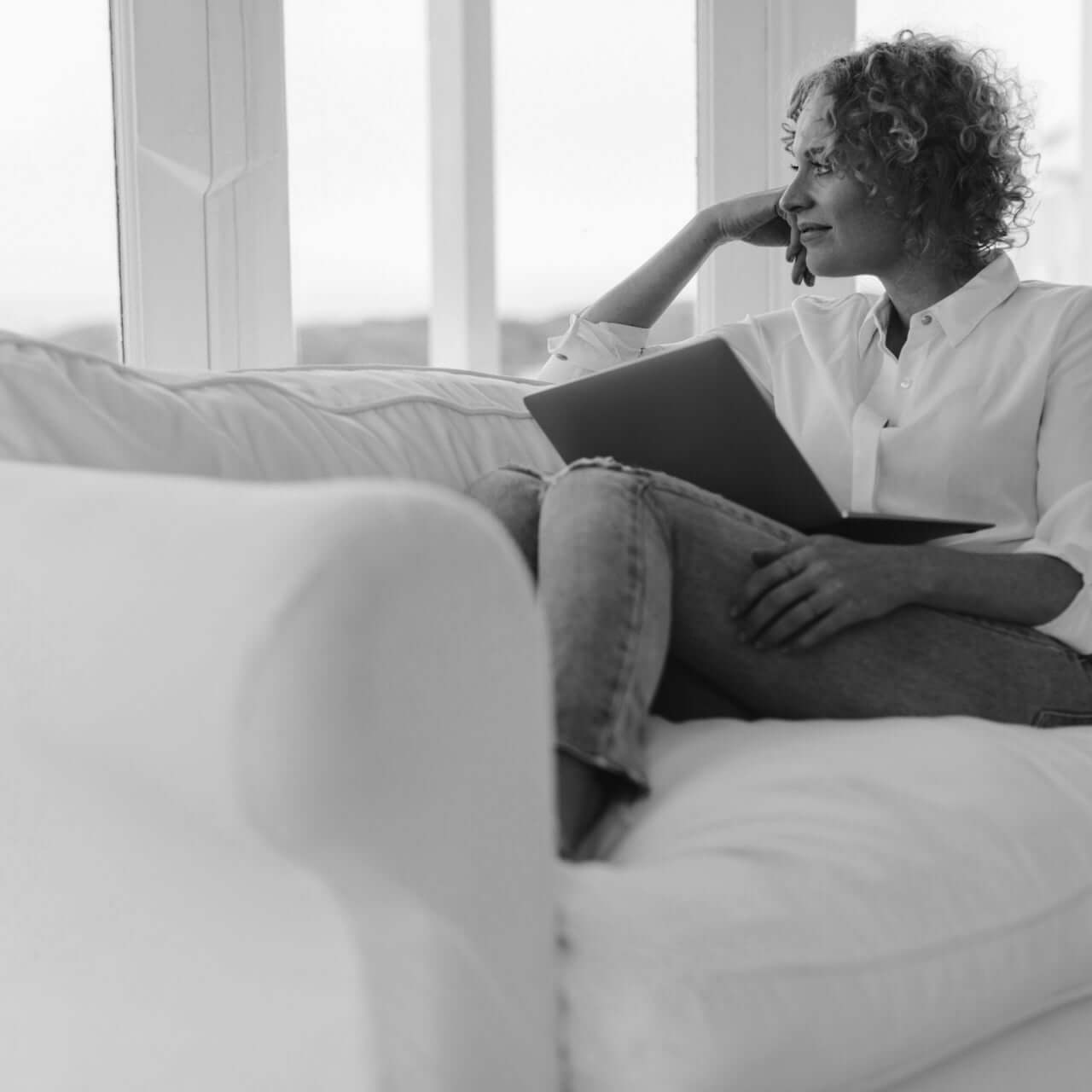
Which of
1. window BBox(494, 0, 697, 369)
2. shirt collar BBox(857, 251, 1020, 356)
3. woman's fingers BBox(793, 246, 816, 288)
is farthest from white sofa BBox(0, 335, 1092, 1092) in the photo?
window BBox(494, 0, 697, 369)

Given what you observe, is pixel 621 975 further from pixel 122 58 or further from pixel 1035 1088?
pixel 122 58

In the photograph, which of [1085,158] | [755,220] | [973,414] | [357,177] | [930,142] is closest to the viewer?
[973,414]

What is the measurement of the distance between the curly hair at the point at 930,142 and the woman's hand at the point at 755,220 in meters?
0.26

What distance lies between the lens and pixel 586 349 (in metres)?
1.96

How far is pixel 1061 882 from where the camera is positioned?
1.00 m

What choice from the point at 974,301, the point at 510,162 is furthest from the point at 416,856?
the point at 510,162

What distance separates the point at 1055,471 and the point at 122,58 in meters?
1.38

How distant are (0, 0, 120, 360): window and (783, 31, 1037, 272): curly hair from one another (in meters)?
1.02

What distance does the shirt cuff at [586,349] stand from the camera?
1.95 metres

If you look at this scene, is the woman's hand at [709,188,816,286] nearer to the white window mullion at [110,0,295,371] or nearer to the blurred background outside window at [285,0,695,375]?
the blurred background outside window at [285,0,695,375]

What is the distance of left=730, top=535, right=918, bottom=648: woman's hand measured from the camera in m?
1.16

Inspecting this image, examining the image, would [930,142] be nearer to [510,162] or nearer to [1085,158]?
[510,162]

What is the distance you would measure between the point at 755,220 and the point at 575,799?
1319 mm

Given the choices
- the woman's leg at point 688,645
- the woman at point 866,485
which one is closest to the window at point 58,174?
the woman at point 866,485
